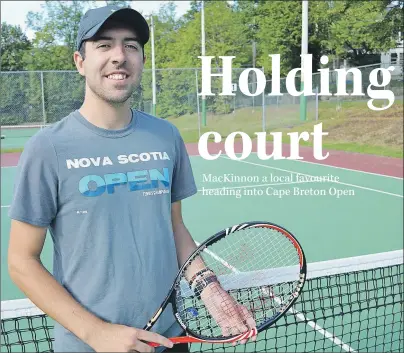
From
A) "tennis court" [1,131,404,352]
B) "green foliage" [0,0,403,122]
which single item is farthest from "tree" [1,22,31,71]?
"tennis court" [1,131,404,352]

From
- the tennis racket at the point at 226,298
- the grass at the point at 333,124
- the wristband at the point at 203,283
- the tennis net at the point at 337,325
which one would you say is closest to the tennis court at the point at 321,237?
the tennis net at the point at 337,325

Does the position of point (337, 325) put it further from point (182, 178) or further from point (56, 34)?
point (56, 34)

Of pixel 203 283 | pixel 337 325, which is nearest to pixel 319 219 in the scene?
pixel 337 325

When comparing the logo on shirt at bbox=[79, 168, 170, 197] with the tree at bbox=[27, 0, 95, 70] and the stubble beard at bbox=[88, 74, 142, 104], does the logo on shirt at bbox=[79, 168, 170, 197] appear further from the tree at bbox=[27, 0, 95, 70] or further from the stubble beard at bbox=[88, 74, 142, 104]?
the tree at bbox=[27, 0, 95, 70]

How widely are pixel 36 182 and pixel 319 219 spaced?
4.79 meters

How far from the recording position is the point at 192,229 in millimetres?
5289

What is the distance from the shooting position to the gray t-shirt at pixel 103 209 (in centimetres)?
106

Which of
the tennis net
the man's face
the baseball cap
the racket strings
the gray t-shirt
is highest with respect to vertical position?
the baseball cap

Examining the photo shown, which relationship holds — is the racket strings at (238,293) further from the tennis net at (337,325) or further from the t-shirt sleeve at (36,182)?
the tennis net at (337,325)

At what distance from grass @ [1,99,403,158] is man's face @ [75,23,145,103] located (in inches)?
383

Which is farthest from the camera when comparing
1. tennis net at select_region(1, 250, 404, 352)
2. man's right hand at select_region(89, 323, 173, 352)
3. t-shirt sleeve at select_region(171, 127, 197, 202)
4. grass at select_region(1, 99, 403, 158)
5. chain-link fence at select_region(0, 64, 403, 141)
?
grass at select_region(1, 99, 403, 158)

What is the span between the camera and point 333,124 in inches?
528

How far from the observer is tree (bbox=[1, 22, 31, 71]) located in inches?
589

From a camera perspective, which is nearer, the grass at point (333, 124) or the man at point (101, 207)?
the man at point (101, 207)
